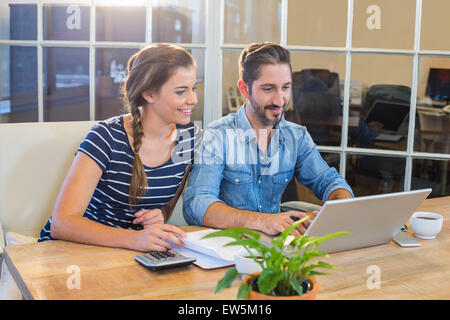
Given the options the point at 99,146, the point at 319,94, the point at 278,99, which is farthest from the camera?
the point at 319,94

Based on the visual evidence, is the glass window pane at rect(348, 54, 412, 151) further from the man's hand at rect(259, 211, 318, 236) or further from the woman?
the man's hand at rect(259, 211, 318, 236)

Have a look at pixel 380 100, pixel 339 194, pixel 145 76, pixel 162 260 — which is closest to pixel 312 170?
pixel 339 194

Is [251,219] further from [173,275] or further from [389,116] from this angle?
[389,116]

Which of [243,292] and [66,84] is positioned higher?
[66,84]

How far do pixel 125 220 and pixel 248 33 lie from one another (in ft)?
4.37

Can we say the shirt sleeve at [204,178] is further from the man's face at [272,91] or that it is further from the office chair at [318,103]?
the office chair at [318,103]

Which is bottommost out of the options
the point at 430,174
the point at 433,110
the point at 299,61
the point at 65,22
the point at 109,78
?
the point at 430,174

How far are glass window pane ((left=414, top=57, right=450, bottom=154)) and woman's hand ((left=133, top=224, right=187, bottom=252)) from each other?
70.8 inches

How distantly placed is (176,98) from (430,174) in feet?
5.41

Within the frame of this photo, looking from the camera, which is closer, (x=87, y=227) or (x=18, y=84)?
(x=87, y=227)

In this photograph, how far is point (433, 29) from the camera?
8.91 ft

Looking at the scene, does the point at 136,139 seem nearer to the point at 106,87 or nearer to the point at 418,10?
the point at 106,87

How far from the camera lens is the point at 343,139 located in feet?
9.37

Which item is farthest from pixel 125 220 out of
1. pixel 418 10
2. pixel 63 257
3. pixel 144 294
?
pixel 418 10
